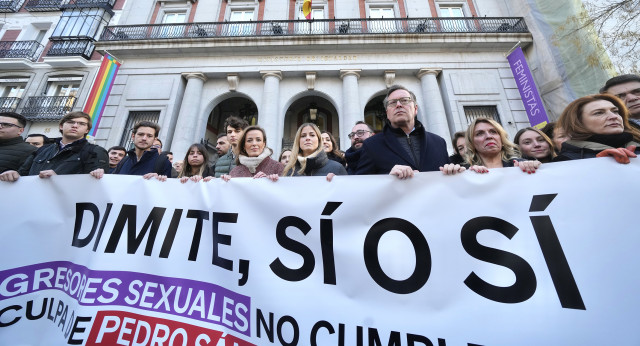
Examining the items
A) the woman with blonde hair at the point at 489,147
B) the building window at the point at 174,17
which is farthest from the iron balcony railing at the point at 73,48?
the woman with blonde hair at the point at 489,147

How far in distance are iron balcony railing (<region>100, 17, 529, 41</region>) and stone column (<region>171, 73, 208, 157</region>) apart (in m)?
2.64

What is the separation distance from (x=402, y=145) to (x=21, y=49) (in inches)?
924

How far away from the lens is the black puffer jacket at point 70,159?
9.97 feet

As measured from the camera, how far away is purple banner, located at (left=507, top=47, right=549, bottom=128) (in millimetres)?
9745

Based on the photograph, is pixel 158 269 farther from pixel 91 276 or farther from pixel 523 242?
pixel 523 242

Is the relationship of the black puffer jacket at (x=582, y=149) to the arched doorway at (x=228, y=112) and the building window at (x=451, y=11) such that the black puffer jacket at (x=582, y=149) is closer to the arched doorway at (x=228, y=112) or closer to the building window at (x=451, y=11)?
the arched doorway at (x=228, y=112)

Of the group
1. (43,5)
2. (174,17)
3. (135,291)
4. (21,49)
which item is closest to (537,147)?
(135,291)

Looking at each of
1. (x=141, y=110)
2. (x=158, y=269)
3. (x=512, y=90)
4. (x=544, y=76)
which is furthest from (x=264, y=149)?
(x=544, y=76)

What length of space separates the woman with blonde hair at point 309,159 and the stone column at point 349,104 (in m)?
7.34

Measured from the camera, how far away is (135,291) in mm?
1823

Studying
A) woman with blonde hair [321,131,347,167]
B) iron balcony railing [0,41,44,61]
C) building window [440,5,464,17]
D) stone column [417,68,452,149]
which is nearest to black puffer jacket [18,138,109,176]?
woman with blonde hair [321,131,347,167]

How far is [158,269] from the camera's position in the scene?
189 centimetres

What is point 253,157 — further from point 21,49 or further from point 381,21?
point 21,49

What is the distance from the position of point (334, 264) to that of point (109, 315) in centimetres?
166
